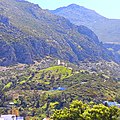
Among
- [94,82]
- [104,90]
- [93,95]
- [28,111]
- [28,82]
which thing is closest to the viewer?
[28,111]

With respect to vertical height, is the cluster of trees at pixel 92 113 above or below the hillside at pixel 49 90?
above

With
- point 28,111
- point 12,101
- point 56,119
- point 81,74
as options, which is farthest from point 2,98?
point 56,119

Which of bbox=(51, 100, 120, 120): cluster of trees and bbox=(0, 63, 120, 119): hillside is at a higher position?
bbox=(51, 100, 120, 120): cluster of trees

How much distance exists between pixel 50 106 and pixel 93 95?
61.0 feet

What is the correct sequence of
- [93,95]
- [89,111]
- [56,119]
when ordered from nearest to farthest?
[89,111] < [56,119] < [93,95]

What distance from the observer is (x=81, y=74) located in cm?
18338

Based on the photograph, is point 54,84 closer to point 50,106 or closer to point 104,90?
point 104,90

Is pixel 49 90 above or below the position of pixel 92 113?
below

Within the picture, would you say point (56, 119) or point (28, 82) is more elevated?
point (56, 119)

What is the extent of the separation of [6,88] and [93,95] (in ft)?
162

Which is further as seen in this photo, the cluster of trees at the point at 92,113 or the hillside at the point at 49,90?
the hillside at the point at 49,90

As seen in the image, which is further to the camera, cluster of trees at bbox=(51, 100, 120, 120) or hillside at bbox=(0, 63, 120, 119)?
hillside at bbox=(0, 63, 120, 119)

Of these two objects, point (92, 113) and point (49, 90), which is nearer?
point (92, 113)

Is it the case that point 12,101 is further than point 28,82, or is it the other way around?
point 28,82
